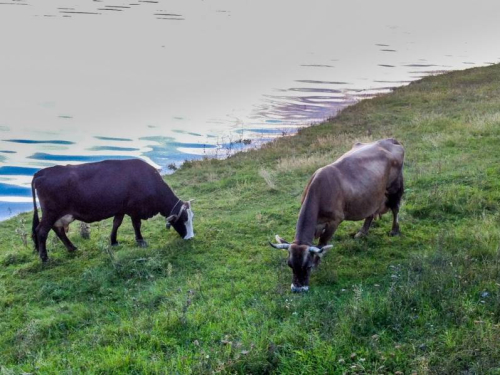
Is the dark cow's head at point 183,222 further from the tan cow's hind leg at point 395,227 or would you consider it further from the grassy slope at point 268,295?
the tan cow's hind leg at point 395,227

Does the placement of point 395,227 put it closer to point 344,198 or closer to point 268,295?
point 344,198

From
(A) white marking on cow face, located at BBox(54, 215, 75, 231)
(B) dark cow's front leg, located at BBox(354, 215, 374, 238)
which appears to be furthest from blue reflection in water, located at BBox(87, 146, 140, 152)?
(B) dark cow's front leg, located at BBox(354, 215, 374, 238)

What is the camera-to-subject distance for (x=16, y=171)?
24859mm

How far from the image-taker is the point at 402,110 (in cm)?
2992

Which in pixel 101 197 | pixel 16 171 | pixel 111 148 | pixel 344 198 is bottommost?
pixel 16 171

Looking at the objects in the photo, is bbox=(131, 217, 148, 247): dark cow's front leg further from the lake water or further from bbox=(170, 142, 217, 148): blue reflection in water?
bbox=(170, 142, 217, 148): blue reflection in water

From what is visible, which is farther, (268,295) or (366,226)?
(366,226)

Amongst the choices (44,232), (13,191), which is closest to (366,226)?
(44,232)

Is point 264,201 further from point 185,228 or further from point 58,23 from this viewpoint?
point 58,23

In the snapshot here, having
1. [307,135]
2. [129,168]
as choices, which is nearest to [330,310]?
[129,168]

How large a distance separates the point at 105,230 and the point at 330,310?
8504 mm

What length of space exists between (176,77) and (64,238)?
129ft

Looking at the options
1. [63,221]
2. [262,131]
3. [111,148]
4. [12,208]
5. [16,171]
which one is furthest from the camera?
[262,131]

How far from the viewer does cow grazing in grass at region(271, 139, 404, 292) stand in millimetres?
8695
